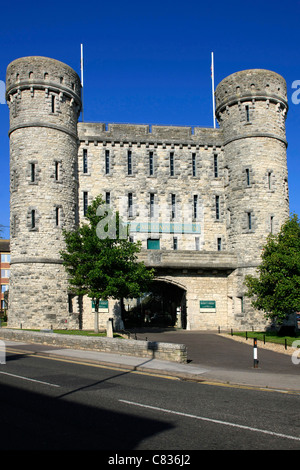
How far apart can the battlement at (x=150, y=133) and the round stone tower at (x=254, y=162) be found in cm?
223

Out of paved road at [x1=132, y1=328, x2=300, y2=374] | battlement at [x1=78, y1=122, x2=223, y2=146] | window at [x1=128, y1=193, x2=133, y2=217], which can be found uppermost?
battlement at [x1=78, y1=122, x2=223, y2=146]

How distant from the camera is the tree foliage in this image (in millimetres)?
27156

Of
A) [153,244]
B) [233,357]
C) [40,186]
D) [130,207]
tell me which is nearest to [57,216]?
[40,186]

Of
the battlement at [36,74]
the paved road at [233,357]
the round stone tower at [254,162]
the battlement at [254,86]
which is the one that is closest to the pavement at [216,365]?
the paved road at [233,357]

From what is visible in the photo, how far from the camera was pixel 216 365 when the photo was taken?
53.1 feet

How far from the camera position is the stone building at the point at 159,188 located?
Result: 32.6 meters

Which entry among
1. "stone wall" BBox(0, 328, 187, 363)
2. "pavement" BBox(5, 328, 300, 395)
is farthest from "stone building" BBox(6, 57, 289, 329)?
"pavement" BBox(5, 328, 300, 395)

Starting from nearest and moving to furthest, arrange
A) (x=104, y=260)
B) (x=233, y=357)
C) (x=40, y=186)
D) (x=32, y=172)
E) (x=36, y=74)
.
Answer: (x=233, y=357) → (x=104, y=260) → (x=40, y=186) → (x=32, y=172) → (x=36, y=74)

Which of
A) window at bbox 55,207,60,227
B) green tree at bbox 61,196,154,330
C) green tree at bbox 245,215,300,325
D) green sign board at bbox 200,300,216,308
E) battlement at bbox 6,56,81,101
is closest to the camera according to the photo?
green tree at bbox 245,215,300,325

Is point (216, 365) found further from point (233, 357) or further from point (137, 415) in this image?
point (137, 415)

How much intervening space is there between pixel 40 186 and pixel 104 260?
945 centimetres

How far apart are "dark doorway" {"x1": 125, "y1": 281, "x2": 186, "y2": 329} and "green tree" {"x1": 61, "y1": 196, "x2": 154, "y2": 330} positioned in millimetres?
11050

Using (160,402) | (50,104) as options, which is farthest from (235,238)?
(160,402)

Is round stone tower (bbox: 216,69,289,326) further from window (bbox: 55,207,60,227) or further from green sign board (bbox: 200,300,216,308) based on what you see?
window (bbox: 55,207,60,227)
